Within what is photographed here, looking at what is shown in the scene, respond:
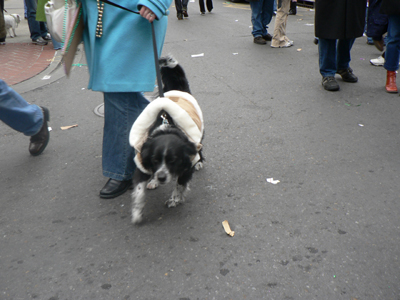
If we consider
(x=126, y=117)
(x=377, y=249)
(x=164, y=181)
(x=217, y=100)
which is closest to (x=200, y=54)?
(x=217, y=100)

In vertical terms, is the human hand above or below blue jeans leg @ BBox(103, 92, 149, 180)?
above

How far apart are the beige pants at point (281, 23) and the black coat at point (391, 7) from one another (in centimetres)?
306

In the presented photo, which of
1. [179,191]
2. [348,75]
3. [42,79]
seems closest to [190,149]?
[179,191]

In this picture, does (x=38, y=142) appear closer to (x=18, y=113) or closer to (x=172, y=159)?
(x=18, y=113)

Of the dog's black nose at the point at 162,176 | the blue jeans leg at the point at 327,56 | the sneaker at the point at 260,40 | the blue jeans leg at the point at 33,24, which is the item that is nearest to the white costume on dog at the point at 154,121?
the dog's black nose at the point at 162,176

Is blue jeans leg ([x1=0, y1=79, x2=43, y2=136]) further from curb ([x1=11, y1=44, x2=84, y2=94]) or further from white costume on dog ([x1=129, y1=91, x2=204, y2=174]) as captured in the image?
curb ([x1=11, y1=44, x2=84, y2=94])

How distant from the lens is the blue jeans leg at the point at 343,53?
520cm

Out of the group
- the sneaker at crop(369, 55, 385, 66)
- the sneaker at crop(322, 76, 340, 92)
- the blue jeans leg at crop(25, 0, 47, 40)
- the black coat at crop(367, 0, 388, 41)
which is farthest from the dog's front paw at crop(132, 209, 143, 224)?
the blue jeans leg at crop(25, 0, 47, 40)

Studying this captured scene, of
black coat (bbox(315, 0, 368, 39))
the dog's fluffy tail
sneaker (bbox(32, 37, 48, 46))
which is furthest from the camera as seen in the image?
sneaker (bbox(32, 37, 48, 46))

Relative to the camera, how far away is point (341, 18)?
4.75 m

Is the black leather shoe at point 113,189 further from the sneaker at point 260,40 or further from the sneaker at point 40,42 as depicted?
the sneaker at point 40,42

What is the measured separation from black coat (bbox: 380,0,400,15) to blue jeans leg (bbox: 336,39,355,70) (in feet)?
2.41

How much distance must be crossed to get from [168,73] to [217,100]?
1853mm

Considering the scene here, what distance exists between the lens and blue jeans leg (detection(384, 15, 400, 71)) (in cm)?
462
